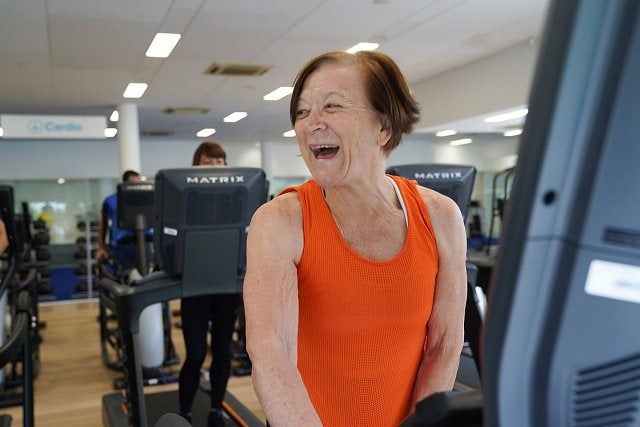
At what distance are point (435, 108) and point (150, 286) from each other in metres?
7.14

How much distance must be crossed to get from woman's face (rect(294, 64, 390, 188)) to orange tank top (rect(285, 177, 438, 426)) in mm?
70

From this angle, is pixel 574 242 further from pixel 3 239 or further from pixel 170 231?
pixel 3 239

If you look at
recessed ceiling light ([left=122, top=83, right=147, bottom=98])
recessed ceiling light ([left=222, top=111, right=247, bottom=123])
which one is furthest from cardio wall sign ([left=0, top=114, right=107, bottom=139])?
recessed ceiling light ([left=222, top=111, right=247, bottom=123])

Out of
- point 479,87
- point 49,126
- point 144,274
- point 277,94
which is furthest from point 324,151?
point 49,126

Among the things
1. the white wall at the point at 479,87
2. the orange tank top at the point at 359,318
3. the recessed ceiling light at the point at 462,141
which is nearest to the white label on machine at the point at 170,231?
the orange tank top at the point at 359,318

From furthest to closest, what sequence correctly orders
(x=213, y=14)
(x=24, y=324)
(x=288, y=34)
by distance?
1. (x=288, y=34)
2. (x=213, y=14)
3. (x=24, y=324)

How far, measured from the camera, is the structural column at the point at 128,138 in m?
9.78

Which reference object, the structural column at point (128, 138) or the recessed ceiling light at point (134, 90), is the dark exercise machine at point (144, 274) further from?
the structural column at point (128, 138)

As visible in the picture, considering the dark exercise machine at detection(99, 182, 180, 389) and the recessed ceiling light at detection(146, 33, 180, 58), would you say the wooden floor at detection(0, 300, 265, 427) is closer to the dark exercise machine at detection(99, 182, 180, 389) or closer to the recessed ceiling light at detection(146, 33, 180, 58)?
the dark exercise machine at detection(99, 182, 180, 389)

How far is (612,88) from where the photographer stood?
1.23ft

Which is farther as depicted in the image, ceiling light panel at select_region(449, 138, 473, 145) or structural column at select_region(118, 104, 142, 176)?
ceiling light panel at select_region(449, 138, 473, 145)

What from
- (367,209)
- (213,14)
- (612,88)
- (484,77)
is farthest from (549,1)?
(484,77)

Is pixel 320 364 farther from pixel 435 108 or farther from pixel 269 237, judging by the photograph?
pixel 435 108

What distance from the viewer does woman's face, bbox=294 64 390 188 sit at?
3.58ft
